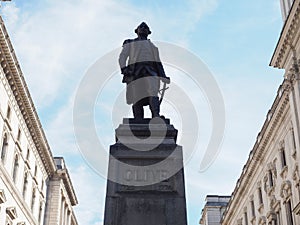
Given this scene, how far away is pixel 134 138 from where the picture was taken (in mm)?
9969

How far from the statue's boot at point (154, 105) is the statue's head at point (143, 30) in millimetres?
1509

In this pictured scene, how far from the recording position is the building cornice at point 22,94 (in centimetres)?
2933

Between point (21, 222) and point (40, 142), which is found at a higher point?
point (40, 142)

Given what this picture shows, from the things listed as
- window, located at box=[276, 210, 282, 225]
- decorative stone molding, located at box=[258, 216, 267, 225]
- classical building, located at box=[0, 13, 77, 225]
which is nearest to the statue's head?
classical building, located at box=[0, 13, 77, 225]

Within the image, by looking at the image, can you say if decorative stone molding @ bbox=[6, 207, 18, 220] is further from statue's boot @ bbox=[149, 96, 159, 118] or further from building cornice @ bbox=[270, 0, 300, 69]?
statue's boot @ bbox=[149, 96, 159, 118]

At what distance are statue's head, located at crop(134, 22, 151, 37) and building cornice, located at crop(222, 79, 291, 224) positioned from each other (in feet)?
60.2

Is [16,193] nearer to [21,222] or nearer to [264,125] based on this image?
[21,222]

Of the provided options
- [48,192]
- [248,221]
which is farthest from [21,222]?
[248,221]

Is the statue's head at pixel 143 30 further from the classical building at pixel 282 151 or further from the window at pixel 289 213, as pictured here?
the window at pixel 289 213

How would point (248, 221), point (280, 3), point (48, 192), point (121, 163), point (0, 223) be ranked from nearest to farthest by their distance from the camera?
1. point (121, 163)
2. point (0, 223)
3. point (280, 3)
4. point (248, 221)
5. point (48, 192)

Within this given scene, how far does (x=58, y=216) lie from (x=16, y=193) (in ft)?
49.4

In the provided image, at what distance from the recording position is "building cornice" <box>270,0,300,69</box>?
25664 mm

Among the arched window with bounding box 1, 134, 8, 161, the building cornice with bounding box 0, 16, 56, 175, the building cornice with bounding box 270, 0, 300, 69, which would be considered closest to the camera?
the building cornice with bounding box 270, 0, 300, 69

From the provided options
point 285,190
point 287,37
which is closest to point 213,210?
point 285,190
